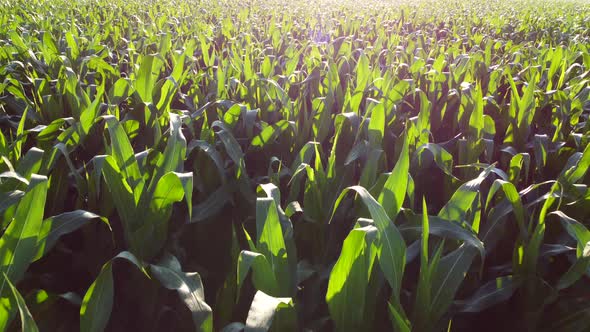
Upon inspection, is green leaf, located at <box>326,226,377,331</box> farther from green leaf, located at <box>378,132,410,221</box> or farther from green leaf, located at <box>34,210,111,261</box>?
green leaf, located at <box>34,210,111,261</box>

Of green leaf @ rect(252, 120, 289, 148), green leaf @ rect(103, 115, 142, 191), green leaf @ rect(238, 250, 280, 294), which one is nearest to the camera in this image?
green leaf @ rect(238, 250, 280, 294)

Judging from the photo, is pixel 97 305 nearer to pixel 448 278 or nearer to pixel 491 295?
pixel 448 278

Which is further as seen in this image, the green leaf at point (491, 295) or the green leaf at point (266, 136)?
the green leaf at point (266, 136)

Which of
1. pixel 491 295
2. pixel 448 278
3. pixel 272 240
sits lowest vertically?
pixel 491 295

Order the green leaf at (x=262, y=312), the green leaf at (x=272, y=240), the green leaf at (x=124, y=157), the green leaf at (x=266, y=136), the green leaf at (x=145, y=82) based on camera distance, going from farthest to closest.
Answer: the green leaf at (x=145, y=82)
the green leaf at (x=266, y=136)
the green leaf at (x=124, y=157)
the green leaf at (x=272, y=240)
the green leaf at (x=262, y=312)

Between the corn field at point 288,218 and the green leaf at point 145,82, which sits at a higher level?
the green leaf at point 145,82

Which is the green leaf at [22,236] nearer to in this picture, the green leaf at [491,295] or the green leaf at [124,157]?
the green leaf at [124,157]

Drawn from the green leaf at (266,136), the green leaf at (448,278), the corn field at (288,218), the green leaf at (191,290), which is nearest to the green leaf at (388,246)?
the corn field at (288,218)

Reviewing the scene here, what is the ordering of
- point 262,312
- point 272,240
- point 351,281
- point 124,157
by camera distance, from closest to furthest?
point 262,312
point 351,281
point 272,240
point 124,157

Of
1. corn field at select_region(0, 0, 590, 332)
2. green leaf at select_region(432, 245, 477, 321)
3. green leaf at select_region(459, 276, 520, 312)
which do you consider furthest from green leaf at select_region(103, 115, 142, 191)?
green leaf at select_region(459, 276, 520, 312)

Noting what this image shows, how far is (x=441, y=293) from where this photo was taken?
1153mm

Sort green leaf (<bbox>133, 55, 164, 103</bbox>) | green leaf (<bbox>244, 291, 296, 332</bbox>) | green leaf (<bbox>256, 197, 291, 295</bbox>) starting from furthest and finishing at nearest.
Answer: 1. green leaf (<bbox>133, 55, 164, 103</bbox>)
2. green leaf (<bbox>256, 197, 291, 295</bbox>)
3. green leaf (<bbox>244, 291, 296, 332</bbox>)

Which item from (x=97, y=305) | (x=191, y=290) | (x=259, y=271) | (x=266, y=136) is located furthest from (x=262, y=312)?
(x=266, y=136)

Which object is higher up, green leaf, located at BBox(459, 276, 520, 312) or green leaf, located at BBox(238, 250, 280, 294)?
green leaf, located at BBox(238, 250, 280, 294)
